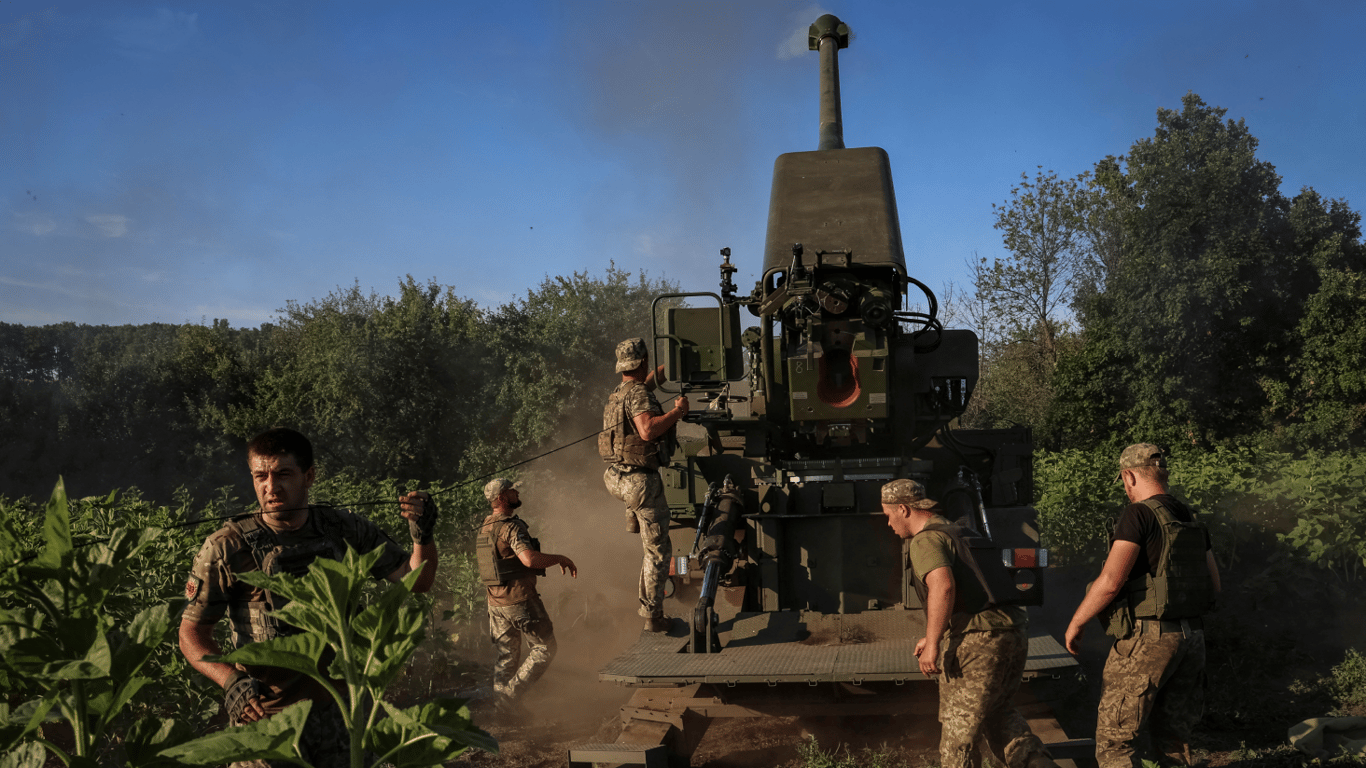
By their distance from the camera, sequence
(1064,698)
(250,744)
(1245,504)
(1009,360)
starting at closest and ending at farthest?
(250,744), (1064,698), (1245,504), (1009,360)

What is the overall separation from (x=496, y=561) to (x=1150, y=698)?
14.5ft

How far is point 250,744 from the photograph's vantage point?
5.98ft

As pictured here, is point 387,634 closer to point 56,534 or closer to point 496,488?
point 56,534

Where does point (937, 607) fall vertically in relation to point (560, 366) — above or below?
below

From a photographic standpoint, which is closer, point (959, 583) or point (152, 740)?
point (152, 740)

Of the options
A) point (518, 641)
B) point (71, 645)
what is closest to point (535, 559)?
point (518, 641)

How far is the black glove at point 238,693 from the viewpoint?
3.14m

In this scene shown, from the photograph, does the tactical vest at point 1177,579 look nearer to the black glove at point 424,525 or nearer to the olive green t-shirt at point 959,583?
the olive green t-shirt at point 959,583

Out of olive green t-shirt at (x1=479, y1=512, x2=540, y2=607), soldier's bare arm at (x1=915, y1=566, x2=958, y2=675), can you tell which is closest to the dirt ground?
olive green t-shirt at (x1=479, y1=512, x2=540, y2=607)

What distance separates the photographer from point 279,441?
3521 millimetres

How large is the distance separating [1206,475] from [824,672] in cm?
966

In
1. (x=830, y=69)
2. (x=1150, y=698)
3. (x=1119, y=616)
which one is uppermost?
(x=830, y=69)

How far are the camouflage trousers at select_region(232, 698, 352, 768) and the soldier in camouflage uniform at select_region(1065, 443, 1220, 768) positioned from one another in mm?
3552

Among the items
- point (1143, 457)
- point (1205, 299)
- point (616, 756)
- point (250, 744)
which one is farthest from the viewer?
point (1205, 299)
